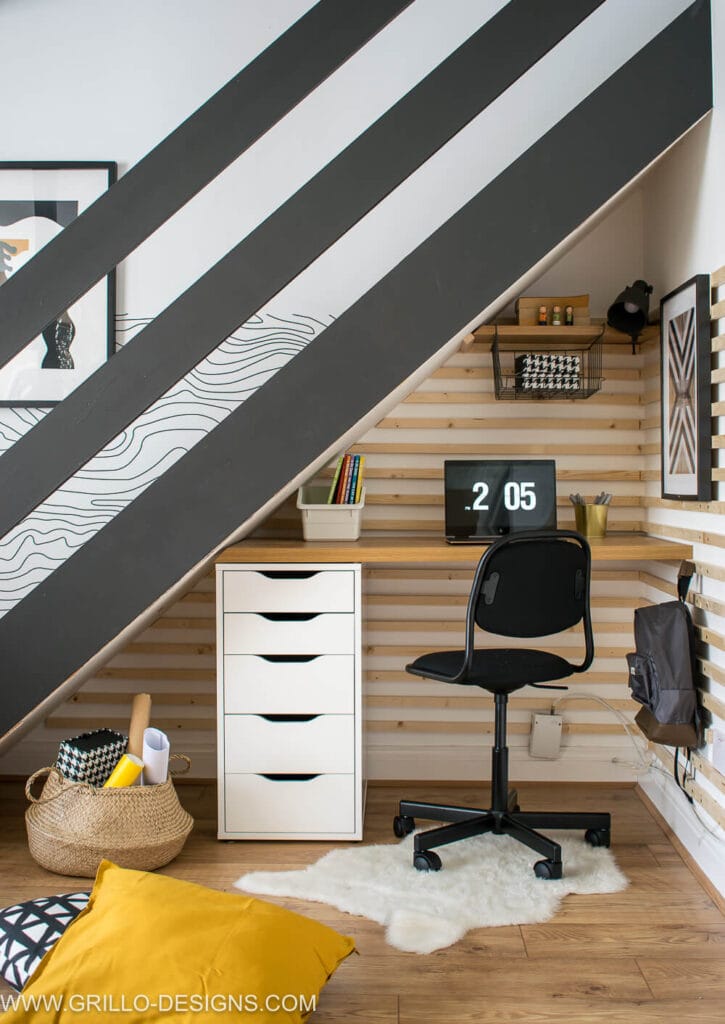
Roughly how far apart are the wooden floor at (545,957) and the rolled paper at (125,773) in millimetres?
268

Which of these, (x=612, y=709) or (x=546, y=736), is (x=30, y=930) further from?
(x=612, y=709)

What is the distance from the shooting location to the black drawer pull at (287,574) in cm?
271

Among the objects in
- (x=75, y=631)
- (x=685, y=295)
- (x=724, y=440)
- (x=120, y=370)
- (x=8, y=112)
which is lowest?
(x=75, y=631)

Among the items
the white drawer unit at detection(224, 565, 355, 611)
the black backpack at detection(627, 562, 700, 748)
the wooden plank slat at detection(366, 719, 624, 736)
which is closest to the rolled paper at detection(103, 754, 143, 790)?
the white drawer unit at detection(224, 565, 355, 611)

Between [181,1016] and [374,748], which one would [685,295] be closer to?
[374,748]

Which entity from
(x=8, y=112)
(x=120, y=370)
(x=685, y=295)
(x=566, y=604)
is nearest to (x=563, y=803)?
(x=566, y=604)

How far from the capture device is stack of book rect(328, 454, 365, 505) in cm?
292

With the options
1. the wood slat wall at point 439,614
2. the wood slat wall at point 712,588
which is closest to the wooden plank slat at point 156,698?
the wood slat wall at point 439,614

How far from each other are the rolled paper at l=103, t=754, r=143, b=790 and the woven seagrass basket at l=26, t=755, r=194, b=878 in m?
0.03

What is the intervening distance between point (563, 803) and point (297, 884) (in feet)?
3.48

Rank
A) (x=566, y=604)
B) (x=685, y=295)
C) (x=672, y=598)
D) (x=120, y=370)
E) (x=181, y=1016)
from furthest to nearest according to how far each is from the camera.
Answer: (x=672, y=598) < (x=685, y=295) < (x=566, y=604) < (x=120, y=370) < (x=181, y=1016)

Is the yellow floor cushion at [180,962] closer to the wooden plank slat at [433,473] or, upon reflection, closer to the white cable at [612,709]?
the white cable at [612,709]

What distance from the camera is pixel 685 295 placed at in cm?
263

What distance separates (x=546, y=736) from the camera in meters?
3.18
